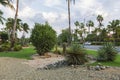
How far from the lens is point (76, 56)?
19.4m

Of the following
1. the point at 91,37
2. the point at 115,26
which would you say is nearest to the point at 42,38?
the point at 115,26

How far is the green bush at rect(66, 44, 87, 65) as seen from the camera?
19.3 metres

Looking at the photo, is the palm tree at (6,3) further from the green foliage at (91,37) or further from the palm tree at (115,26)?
the green foliage at (91,37)

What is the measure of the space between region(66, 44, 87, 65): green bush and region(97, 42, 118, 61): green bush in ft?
4.51

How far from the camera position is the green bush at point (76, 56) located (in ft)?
63.2

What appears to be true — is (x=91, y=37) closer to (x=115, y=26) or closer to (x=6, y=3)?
(x=115, y=26)

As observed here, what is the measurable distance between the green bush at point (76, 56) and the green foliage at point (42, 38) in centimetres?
1140

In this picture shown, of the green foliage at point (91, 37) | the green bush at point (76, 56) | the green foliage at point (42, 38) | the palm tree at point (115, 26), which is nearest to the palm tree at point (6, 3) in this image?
the green foliage at point (42, 38)

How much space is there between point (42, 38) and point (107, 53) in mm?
11957

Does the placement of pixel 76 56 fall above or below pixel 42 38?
below

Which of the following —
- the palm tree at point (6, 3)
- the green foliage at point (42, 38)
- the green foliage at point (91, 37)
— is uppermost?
the palm tree at point (6, 3)

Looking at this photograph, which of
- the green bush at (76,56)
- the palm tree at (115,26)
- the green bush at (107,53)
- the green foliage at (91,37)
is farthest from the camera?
the green foliage at (91,37)

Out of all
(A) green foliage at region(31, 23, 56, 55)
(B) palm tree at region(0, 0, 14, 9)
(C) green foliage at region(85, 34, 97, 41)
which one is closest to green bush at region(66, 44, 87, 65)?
(A) green foliage at region(31, 23, 56, 55)

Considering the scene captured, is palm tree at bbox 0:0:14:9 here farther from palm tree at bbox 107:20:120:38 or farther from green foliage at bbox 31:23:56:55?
palm tree at bbox 107:20:120:38
